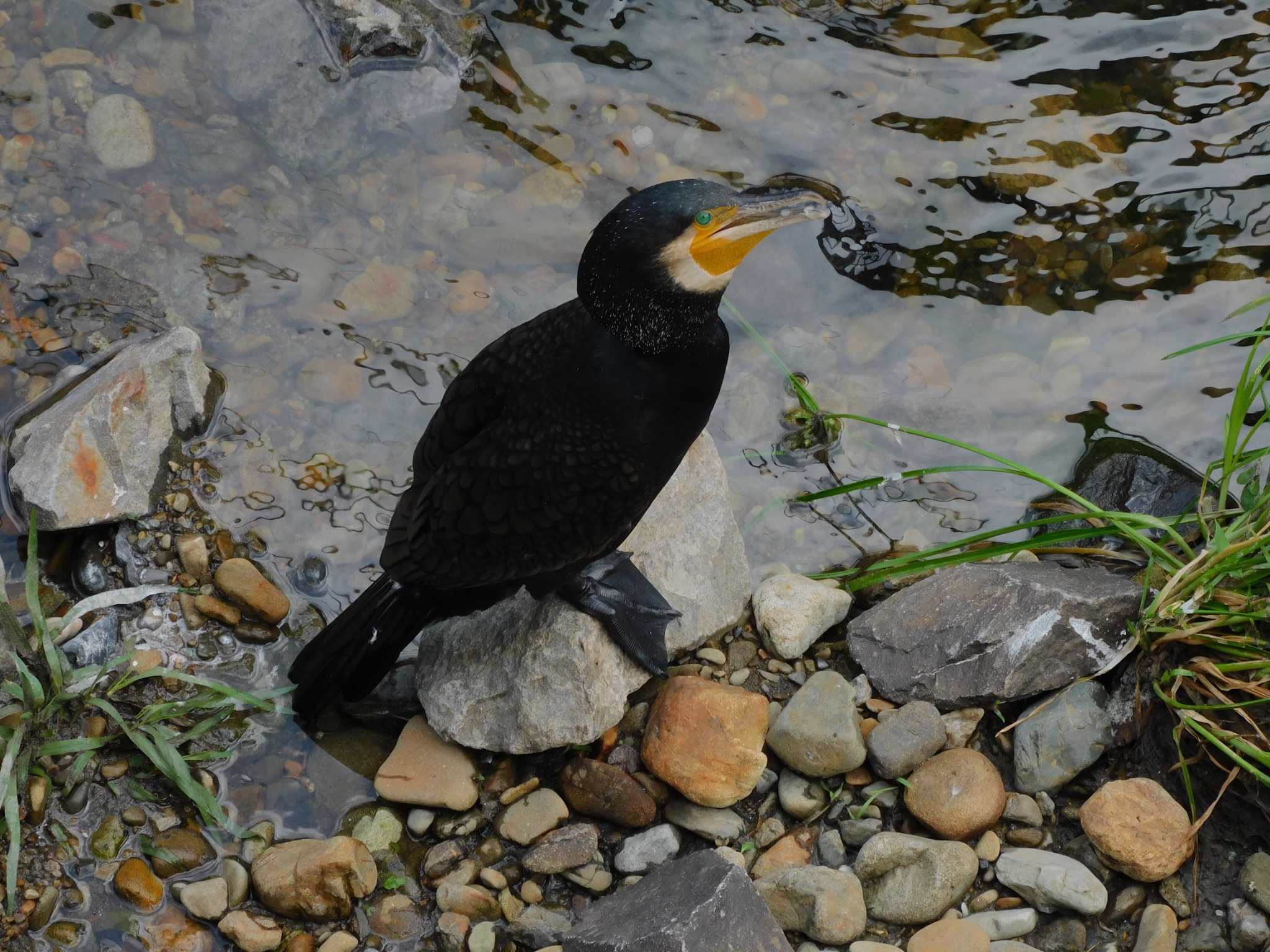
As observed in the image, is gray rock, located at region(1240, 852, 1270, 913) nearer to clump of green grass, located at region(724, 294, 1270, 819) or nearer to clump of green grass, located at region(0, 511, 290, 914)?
clump of green grass, located at region(724, 294, 1270, 819)

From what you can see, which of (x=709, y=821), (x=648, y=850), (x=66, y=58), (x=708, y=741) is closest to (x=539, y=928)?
(x=648, y=850)


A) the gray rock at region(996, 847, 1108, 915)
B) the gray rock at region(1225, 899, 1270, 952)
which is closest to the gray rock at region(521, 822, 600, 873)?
the gray rock at region(996, 847, 1108, 915)

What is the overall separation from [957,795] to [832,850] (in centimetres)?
35

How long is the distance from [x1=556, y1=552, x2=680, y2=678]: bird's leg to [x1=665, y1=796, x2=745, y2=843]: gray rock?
0.39m

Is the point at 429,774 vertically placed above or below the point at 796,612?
below

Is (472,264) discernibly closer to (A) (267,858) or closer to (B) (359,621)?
(B) (359,621)

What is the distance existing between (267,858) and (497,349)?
1443mm

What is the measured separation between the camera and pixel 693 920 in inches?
93.8

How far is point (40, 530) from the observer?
10.8 ft

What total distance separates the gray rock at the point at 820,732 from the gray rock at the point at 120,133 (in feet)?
10.4

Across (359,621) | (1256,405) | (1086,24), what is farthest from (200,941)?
(1086,24)

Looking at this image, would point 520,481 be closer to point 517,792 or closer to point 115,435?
point 517,792

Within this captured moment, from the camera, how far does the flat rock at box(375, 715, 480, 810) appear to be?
304 centimetres

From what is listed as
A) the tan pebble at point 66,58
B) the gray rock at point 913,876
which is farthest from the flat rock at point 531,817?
the tan pebble at point 66,58
